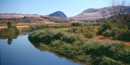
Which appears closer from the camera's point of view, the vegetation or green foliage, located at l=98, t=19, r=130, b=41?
the vegetation

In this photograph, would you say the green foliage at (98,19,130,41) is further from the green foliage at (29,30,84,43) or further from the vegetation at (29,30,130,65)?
the green foliage at (29,30,84,43)

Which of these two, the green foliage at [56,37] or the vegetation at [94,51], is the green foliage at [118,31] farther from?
the green foliage at [56,37]

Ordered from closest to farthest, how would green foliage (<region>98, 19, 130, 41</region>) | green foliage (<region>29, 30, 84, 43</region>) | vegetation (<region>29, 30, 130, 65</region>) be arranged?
vegetation (<region>29, 30, 130, 65</region>), green foliage (<region>29, 30, 84, 43</region>), green foliage (<region>98, 19, 130, 41</region>)

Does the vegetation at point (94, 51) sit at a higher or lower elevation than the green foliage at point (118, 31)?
lower

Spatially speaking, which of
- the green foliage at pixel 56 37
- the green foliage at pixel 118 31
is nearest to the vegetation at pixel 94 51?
the green foliage at pixel 56 37

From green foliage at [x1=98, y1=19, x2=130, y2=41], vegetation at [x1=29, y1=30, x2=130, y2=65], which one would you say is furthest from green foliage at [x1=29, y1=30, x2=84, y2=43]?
green foliage at [x1=98, y1=19, x2=130, y2=41]

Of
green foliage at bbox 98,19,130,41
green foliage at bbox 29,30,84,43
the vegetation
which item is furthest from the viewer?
green foliage at bbox 98,19,130,41

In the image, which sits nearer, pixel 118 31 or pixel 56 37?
pixel 56 37

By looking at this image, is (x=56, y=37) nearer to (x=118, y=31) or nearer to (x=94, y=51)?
(x=94, y=51)

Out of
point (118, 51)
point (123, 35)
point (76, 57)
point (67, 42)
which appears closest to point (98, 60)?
point (118, 51)

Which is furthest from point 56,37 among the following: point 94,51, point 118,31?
point 118,31

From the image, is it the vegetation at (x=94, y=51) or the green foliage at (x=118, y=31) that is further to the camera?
the green foliage at (x=118, y=31)

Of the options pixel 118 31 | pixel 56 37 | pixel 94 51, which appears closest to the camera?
pixel 94 51

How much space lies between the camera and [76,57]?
46.9 ft
